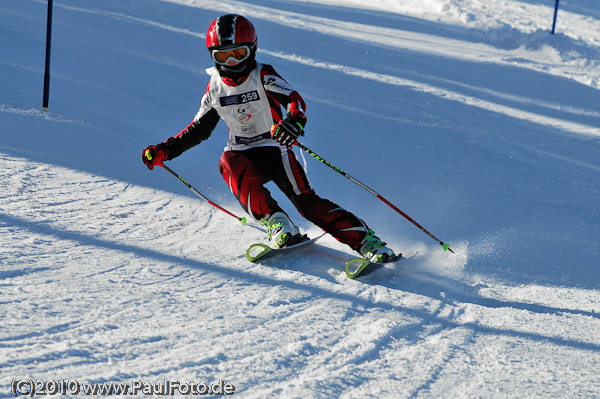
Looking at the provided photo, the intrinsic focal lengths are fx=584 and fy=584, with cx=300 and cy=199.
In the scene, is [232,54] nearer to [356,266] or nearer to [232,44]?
[232,44]

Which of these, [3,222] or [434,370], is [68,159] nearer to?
[3,222]

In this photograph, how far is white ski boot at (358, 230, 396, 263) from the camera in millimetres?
3750

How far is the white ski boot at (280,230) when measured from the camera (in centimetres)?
382

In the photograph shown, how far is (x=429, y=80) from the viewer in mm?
9570

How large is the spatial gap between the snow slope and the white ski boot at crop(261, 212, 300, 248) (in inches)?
5.2

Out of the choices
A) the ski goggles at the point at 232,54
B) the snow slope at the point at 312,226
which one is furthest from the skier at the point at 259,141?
the snow slope at the point at 312,226

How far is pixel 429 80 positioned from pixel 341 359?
775 centimetres

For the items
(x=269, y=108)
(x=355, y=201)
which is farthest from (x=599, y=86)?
(x=269, y=108)

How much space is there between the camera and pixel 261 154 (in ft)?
13.5

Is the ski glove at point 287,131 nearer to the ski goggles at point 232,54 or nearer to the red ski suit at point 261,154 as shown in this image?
the red ski suit at point 261,154

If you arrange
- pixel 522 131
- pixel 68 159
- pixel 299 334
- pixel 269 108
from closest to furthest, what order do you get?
pixel 299 334
pixel 269 108
pixel 68 159
pixel 522 131

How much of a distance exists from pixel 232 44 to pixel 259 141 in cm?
71

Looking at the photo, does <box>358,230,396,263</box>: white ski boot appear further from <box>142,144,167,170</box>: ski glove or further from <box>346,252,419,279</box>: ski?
<box>142,144,167,170</box>: ski glove

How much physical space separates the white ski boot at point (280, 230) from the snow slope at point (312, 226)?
13 centimetres
